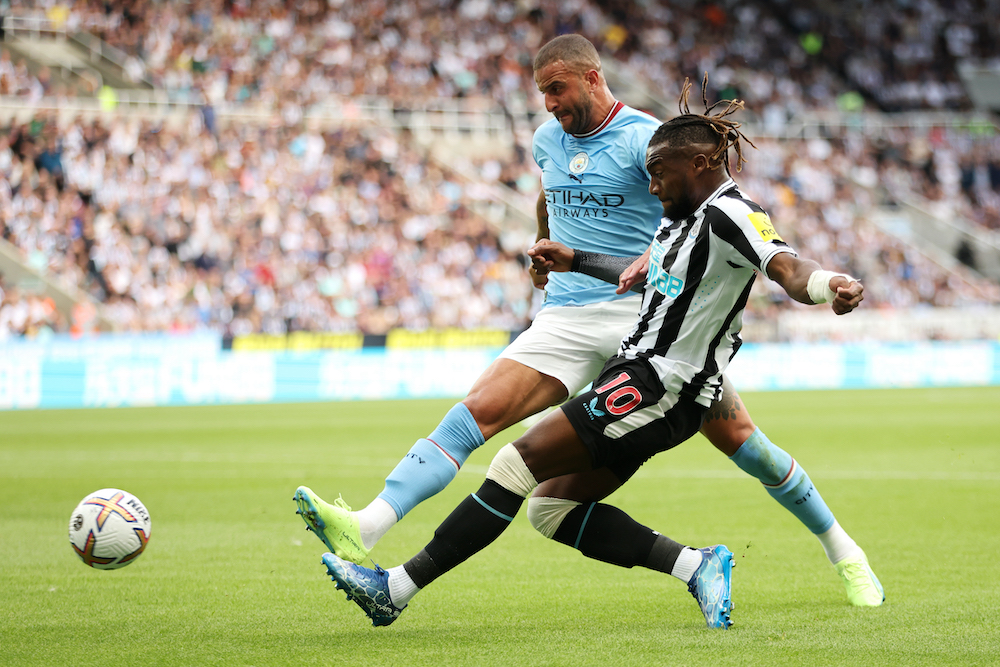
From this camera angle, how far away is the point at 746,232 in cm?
358

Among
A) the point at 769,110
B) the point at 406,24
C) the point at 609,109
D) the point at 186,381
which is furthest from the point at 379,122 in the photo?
the point at 609,109

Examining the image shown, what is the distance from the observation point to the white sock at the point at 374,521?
3.79 meters

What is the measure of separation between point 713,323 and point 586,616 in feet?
4.30

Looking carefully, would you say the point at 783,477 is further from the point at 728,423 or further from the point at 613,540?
the point at 613,540

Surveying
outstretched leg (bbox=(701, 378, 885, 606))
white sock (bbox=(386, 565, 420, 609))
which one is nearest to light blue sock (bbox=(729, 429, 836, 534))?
outstretched leg (bbox=(701, 378, 885, 606))

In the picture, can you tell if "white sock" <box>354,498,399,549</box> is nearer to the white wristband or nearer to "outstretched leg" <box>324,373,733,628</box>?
"outstretched leg" <box>324,373,733,628</box>

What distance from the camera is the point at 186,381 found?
763 inches

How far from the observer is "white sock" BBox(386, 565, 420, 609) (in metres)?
3.89

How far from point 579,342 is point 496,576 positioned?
59.0 inches

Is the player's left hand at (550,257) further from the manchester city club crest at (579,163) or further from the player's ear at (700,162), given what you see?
the player's ear at (700,162)

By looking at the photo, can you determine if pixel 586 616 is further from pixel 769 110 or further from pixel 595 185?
pixel 769 110

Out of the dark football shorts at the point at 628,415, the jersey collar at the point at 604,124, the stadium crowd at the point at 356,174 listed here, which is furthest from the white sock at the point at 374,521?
the stadium crowd at the point at 356,174

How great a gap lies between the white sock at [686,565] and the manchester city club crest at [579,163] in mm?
1644

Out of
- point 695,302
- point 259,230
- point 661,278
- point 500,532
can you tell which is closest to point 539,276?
point 661,278
